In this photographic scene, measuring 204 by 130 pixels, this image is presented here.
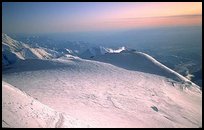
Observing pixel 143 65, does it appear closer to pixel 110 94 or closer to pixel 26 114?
pixel 110 94

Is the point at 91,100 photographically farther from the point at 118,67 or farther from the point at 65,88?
the point at 118,67

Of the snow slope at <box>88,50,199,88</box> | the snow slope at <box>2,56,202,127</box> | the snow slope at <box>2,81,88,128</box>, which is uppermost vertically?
the snow slope at <box>2,81,88,128</box>

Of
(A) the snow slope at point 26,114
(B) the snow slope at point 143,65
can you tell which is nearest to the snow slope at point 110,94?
(B) the snow slope at point 143,65

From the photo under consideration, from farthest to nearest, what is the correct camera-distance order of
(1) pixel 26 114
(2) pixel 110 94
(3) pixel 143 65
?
(3) pixel 143 65 → (2) pixel 110 94 → (1) pixel 26 114

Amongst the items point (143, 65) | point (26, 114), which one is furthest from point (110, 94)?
point (143, 65)

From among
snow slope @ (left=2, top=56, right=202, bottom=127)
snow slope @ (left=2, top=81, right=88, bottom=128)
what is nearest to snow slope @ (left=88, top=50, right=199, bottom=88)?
snow slope @ (left=2, top=56, right=202, bottom=127)

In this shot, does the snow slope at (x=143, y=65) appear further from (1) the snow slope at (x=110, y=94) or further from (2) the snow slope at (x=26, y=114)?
(2) the snow slope at (x=26, y=114)

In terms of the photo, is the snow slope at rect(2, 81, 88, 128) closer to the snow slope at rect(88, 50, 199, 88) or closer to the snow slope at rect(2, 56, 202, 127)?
the snow slope at rect(2, 56, 202, 127)
